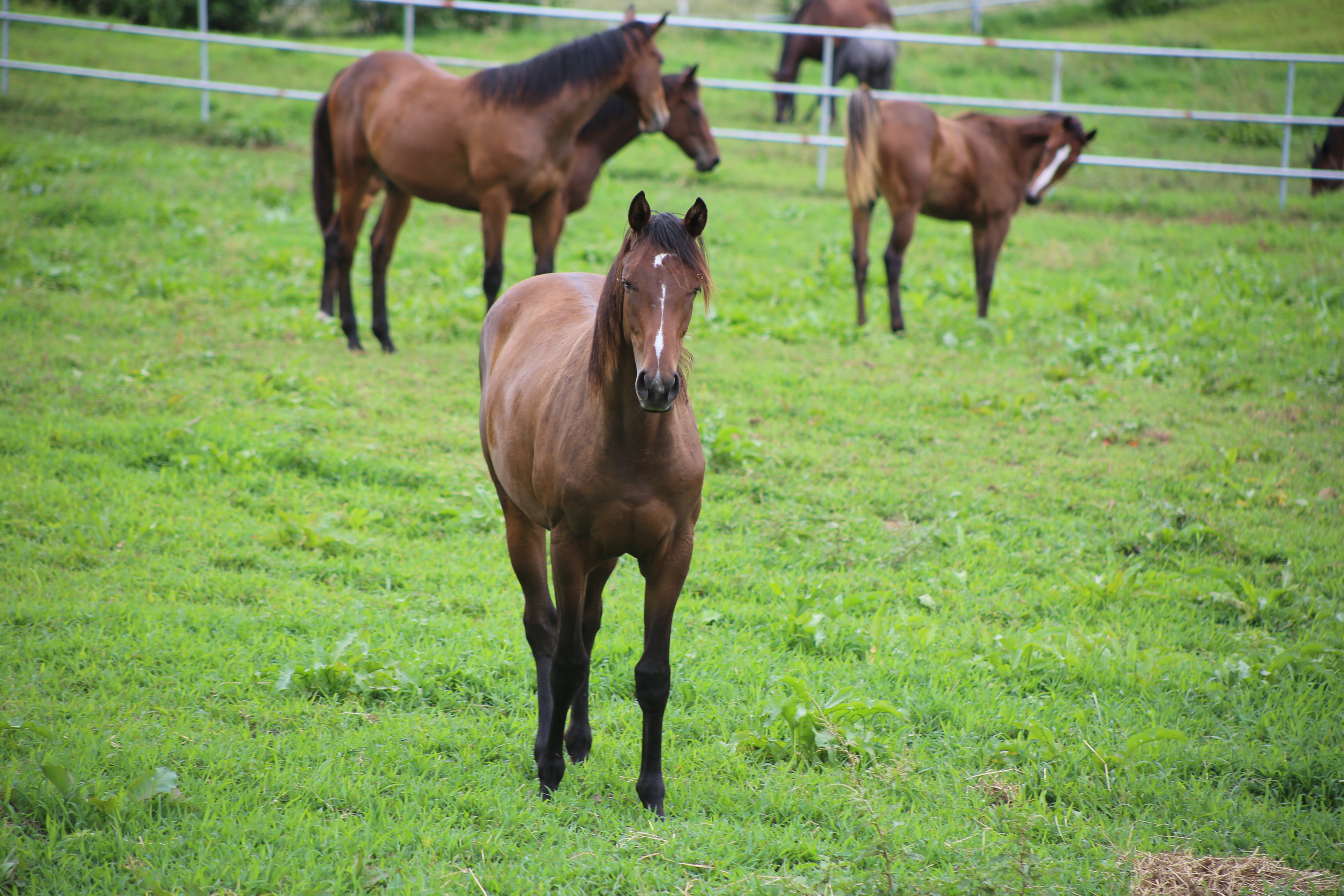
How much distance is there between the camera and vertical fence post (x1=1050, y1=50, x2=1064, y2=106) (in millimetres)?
13008

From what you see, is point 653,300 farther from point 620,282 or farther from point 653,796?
point 653,796

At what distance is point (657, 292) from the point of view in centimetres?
263

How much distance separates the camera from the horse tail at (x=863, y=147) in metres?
9.00


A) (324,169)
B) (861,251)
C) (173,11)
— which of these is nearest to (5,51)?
(173,11)

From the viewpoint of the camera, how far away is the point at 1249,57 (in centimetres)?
1201

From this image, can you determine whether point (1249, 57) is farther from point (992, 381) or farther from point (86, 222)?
point (86, 222)

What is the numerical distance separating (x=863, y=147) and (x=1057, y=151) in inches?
78.3

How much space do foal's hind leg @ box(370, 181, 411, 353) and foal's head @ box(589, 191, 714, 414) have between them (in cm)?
526

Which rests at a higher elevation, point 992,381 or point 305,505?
point 992,381

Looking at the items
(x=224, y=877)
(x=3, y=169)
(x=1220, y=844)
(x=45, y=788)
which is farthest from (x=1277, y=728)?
(x=3, y=169)

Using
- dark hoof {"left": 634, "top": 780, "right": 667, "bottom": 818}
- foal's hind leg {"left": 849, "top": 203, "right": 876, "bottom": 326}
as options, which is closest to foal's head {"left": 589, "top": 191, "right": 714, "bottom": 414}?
dark hoof {"left": 634, "top": 780, "right": 667, "bottom": 818}

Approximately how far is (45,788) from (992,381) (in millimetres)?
6620

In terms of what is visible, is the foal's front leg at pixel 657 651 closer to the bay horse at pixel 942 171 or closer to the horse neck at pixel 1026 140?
the bay horse at pixel 942 171

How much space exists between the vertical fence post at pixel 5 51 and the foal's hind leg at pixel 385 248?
8.35m
